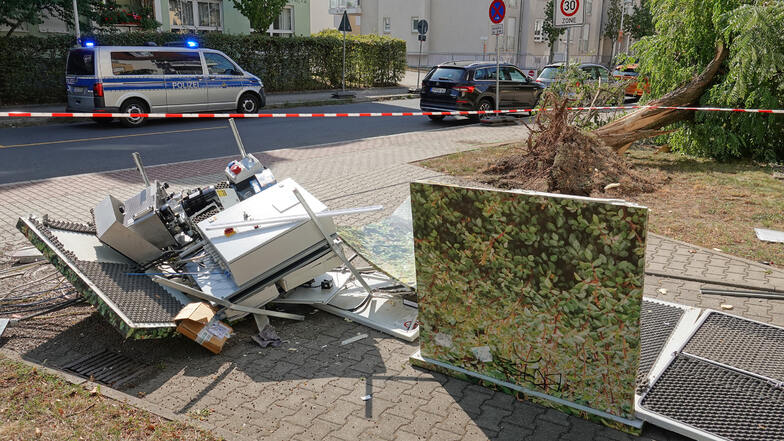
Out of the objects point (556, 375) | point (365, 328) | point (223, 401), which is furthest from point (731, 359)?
point (223, 401)

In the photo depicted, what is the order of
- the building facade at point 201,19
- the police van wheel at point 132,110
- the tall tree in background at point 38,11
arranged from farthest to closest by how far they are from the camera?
1. the building facade at point 201,19
2. the tall tree in background at point 38,11
3. the police van wheel at point 132,110

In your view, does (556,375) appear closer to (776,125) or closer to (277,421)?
(277,421)

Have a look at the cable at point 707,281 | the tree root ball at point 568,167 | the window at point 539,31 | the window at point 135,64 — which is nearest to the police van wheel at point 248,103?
the window at point 135,64

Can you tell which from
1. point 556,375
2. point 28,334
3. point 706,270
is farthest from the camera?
point 706,270

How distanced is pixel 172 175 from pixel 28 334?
5.96 meters

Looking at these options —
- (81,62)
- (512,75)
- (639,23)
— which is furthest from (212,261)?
(639,23)

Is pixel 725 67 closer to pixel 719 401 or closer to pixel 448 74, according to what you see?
pixel 448 74

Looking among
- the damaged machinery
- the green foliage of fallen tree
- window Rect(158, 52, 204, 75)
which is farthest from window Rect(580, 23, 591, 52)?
the damaged machinery

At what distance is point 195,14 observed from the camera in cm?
2875

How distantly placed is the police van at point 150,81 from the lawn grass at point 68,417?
13288 mm

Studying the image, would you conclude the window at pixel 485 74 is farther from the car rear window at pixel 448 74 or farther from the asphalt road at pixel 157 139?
the asphalt road at pixel 157 139

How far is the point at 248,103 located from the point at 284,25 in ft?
52.5

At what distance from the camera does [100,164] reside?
36.6ft

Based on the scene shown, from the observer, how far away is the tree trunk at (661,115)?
10.9 m
